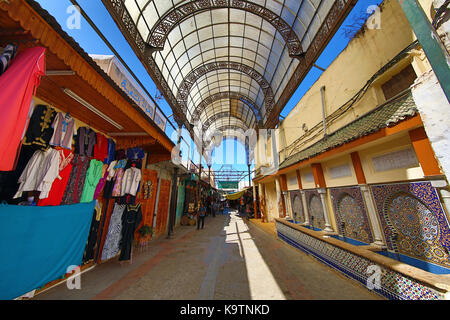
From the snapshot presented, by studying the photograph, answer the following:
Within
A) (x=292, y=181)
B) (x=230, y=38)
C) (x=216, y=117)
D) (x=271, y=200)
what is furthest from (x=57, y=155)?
(x=216, y=117)

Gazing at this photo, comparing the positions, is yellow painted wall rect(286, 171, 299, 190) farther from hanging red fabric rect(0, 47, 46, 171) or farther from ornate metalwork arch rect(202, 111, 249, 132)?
ornate metalwork arch rect(202, 111, 249, 132)

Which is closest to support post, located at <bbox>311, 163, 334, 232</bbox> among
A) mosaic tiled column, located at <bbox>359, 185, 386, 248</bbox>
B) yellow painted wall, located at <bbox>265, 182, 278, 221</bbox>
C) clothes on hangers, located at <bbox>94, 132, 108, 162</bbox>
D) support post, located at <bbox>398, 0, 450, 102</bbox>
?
mosaic tiled column, located at <bbox>359, 185, 386, 248</bbox>

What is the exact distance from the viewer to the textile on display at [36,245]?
211cm

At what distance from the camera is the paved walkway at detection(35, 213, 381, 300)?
2.64 metres

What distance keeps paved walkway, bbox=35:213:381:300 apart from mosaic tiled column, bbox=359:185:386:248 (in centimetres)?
115

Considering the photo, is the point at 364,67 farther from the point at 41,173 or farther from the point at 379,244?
the point at 41,173

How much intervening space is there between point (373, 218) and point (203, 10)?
10.8 m

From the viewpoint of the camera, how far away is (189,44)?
9719 millimetres

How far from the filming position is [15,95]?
5.11 ft

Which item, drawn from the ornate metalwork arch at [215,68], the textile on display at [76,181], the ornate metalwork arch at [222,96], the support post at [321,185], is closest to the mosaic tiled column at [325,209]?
the support post at [321,185]
